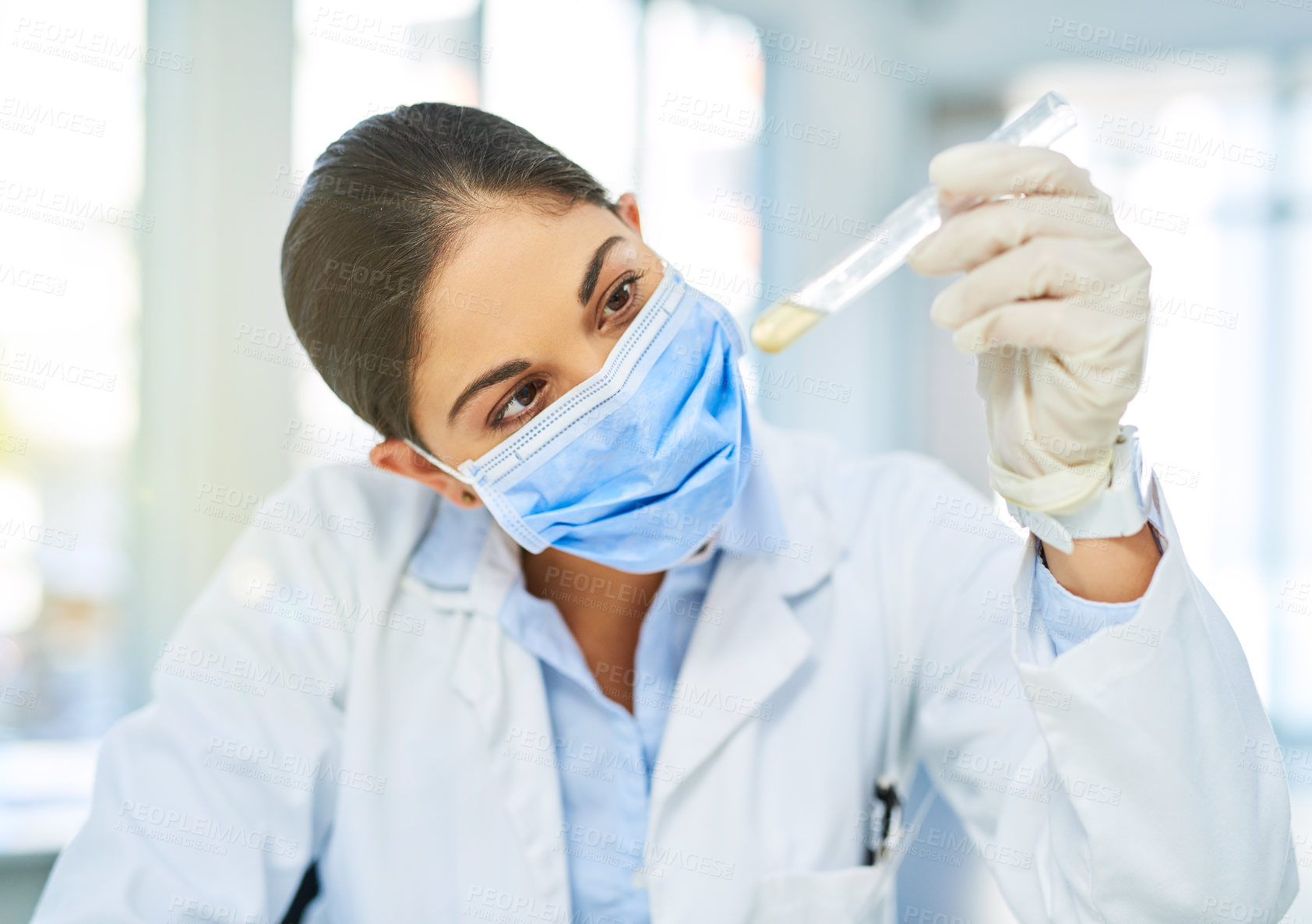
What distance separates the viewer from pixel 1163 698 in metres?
0.84

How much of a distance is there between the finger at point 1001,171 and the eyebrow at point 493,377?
486 millimetres

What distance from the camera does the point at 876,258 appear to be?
2.98ft

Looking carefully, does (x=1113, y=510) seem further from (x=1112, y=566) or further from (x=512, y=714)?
(x=512, y=714)

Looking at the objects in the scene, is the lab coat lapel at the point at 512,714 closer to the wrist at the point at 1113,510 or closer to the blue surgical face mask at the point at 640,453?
the blue surgical face mask at the point at 640,453

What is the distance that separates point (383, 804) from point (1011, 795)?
791 mm

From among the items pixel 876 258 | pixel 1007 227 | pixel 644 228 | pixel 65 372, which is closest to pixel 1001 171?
pixel 1007 227

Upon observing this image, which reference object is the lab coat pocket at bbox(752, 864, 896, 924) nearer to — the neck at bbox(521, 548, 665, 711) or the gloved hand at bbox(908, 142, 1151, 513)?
the neck at bbox(521, 548, 665, 711)

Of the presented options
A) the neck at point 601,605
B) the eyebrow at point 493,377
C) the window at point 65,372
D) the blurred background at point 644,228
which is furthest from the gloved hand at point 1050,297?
the window at point 65,372

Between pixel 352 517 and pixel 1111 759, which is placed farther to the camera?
pixel 352 517

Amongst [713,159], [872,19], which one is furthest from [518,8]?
[872,19]

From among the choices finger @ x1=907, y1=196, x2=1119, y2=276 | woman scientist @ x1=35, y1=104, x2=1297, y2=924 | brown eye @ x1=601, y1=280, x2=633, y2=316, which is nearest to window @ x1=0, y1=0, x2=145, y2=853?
woman scientist @ x1=35, y1=104, x2=1297, y2=924

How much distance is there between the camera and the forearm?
85 cm

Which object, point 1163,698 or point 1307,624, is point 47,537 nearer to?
point 1163,698

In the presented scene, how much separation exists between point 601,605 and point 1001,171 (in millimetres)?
844
